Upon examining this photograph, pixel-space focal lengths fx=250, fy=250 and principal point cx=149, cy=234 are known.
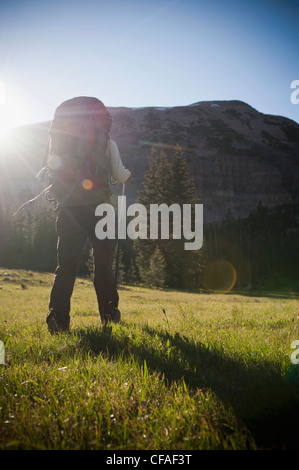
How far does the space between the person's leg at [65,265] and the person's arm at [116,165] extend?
3.12 ft

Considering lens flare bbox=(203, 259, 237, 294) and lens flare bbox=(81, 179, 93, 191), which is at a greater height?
lens flare bbox=(81, 179, 93, 191)

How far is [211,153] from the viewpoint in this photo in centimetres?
14612

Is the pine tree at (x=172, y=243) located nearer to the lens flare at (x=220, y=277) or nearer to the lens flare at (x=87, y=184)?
the lens flare at (x=220, y=277)

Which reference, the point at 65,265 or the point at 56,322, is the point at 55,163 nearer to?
the point at 65,265

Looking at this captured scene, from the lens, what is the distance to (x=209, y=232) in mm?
82000

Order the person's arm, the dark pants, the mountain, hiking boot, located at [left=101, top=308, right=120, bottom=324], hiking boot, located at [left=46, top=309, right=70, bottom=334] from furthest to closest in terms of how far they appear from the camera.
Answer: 1. the mountain
2. the person's arm
3. hiking boot, located at [left=101, top=308, right=120, bottom=324]
4. the dark pants
5. hiking boot, located at [left=46, top=309, right=70, bottom=334]

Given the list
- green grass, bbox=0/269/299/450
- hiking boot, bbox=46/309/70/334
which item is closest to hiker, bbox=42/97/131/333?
hiking boot, bbox=46/309/70/334

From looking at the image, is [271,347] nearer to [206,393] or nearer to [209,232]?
[206,393]

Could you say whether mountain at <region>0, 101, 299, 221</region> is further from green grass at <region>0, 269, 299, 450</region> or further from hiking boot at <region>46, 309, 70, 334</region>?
green grass at <region>0, 269, 299, 450</region>

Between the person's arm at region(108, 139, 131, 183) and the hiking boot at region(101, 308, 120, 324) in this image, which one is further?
the person's arm at region(108, 139, 131, 183)

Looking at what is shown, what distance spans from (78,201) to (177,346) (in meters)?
2.46

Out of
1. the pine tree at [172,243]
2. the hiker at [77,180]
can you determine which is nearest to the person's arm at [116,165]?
the hiker at [77,180]

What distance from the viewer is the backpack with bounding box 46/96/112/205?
375 cm

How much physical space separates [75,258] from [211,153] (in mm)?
154883
